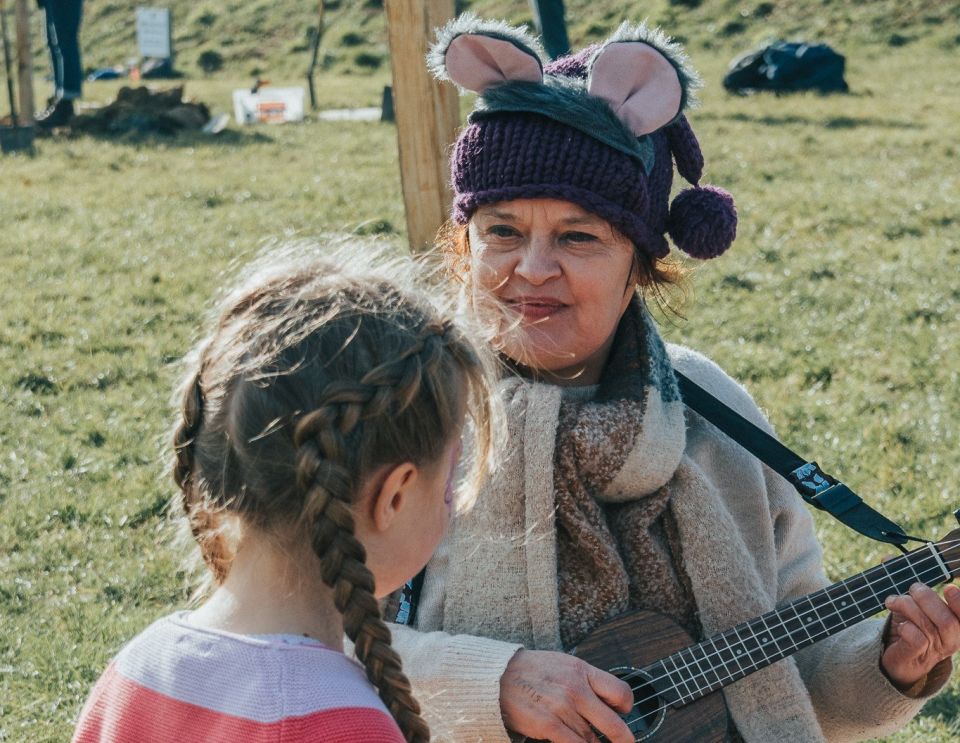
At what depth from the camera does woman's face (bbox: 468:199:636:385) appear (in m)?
2.60

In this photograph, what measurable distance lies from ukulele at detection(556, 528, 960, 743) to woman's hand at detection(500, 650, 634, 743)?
173mm

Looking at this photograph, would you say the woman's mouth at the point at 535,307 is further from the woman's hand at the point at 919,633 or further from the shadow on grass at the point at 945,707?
the shadow on grass at the point at 945,707

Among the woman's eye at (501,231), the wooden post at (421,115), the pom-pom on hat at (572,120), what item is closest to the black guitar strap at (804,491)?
the pom-pom on hat at (572,120)

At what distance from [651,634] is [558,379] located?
0.57 m

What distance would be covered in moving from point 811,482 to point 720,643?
0.39 meters

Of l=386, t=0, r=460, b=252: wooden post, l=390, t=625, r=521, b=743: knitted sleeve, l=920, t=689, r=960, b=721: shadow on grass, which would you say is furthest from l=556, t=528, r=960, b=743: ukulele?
l=386, t=0, r=460, b=252: wooden post

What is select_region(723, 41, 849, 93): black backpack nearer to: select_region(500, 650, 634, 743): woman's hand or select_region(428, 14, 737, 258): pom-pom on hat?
select_region(428, 14, 737, 258): pom-pom on hat

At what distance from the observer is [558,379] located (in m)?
2.73

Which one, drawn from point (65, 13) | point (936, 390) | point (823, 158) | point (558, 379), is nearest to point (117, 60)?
point (65, 13)

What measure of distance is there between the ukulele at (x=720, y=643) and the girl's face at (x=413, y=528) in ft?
2.68

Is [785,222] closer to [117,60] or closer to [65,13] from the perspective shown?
[65,13]

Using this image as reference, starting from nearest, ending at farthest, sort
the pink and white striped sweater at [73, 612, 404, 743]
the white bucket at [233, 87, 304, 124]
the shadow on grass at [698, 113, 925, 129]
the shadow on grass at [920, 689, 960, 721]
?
the pink and white striped sweater at [73, 612, 404, 743], the shadow on grass at [920, 689, 960, 721], the shadow on grass at [698, 113, 925, 129], the white bucket at [233, 87, 304, 124]

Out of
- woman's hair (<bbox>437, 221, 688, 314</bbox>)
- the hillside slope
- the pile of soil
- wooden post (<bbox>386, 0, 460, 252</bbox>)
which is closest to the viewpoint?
woman's hair (<bbox>437, 221, 688, 314</bbox>)

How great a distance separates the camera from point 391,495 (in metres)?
1.70
